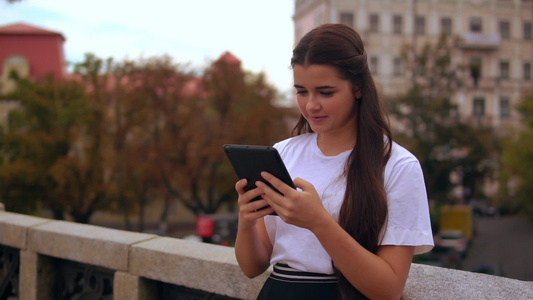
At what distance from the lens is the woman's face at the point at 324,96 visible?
1.87 metres

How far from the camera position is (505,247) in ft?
136

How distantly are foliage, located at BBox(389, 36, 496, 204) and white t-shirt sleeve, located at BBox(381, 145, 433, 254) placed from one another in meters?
30.8

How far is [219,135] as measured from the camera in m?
33.3

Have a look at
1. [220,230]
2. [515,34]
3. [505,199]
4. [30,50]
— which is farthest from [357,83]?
[515,34]

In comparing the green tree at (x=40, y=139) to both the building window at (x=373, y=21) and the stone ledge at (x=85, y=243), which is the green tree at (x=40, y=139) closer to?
the building window at (x=373, y=21)

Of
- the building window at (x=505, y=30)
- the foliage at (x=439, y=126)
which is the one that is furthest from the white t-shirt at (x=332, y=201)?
the building window at (x=505, y=30)

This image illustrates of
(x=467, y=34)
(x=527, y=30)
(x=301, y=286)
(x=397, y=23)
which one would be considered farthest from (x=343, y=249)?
(x=527, y=30)

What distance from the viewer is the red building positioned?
41.2 metres

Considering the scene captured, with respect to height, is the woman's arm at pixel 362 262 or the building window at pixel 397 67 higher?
the building window at pixel 397 67

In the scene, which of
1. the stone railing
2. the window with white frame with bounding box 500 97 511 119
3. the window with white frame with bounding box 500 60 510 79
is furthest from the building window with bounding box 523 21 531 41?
the stone railing

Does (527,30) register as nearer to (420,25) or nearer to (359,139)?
(420,25)

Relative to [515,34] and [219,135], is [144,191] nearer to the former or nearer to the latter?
[219,135]

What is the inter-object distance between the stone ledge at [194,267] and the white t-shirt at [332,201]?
34.8 inches

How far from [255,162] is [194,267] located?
1.54 m
